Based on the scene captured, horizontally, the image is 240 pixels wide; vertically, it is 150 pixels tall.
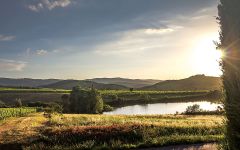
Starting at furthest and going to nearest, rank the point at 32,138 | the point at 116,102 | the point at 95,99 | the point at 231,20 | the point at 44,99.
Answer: the point at 44,99, the point at 116,102, the point at 95,99, the point at 32,138, the point at 231,20

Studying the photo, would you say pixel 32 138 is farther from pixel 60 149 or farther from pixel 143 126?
pixel 143 126

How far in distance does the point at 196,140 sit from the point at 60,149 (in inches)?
410

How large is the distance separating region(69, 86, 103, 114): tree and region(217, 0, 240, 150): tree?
8902cm

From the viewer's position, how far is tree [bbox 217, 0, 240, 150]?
17.0m

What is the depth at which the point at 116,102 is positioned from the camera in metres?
159

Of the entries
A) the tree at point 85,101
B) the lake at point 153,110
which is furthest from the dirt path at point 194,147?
Result: the lake at point 153,110

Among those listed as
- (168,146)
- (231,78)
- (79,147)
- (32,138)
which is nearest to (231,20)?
(231,78)

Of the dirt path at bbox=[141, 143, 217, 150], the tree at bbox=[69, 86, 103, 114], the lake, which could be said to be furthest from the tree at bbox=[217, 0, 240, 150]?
the lake

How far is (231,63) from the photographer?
688 inches

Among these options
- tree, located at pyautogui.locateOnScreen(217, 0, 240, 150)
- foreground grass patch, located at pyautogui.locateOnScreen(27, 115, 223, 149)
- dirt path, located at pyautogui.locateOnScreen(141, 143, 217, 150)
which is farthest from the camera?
foreground grass patch, located at pyautogui.locateOnScreen(27, 115, 223, 149)

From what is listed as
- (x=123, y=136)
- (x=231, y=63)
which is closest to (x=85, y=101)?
(x=123, y=136)

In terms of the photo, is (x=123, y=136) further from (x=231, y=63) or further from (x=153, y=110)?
(x=153, y=110)

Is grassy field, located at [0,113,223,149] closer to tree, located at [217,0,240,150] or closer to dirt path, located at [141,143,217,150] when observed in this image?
dirt path, located at [141,143,217,150]

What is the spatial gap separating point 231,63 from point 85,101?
9078 centimetres
